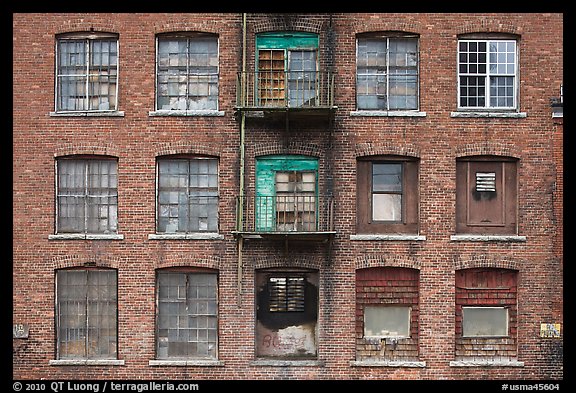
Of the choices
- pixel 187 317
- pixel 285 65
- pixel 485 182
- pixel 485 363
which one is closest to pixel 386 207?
pixel 485 182

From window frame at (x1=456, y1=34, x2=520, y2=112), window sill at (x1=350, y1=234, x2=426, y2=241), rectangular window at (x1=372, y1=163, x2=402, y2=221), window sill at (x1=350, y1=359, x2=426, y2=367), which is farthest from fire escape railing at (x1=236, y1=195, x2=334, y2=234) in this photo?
window frame at (x1=456, y1=34, x2=520, y2=112)

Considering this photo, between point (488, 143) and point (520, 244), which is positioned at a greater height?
point (488, 143)

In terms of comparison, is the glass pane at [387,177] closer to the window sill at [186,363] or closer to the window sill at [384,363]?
the window sill at [384,363]

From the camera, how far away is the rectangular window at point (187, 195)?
18969 millimetres

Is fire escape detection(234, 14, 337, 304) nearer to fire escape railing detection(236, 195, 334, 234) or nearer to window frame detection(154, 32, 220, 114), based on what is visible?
fire escape railing detection(236, 195, 334, 234)

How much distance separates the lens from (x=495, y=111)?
62.3 feet

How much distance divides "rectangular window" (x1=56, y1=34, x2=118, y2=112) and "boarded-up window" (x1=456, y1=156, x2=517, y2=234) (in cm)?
953

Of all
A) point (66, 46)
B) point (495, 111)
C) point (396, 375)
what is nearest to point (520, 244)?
point (495, 111)

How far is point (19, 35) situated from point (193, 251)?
7.46 m

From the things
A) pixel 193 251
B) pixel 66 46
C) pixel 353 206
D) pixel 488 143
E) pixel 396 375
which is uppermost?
pixel 66 46

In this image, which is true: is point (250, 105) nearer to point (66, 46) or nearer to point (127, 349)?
point (66, 46)

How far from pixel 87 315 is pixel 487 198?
36.2 ft

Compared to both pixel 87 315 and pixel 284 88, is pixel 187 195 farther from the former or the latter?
pixel 87 315

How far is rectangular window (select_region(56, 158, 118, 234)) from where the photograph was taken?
19016 millimetres
